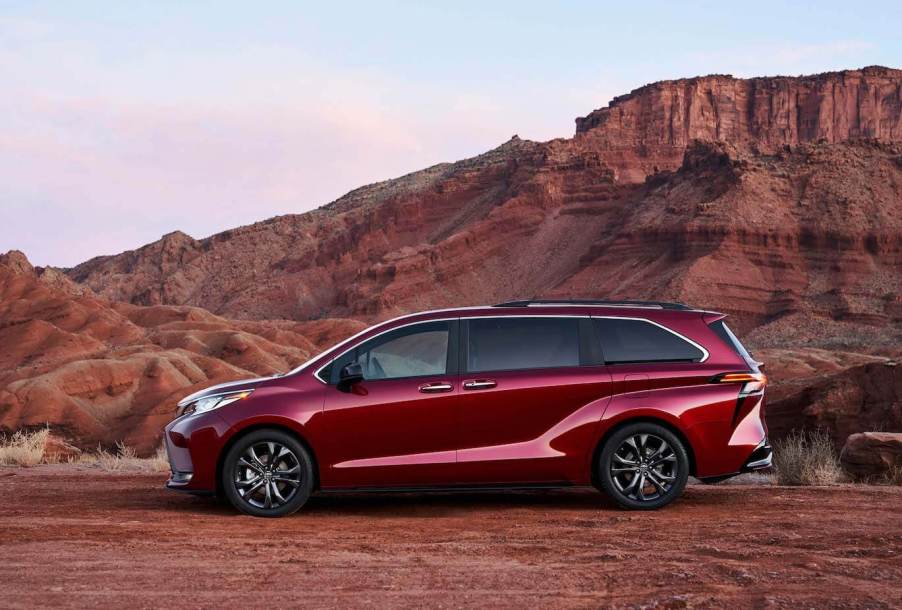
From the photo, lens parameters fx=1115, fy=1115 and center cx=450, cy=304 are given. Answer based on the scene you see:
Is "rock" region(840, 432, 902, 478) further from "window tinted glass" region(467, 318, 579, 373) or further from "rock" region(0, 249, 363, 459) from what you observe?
"rock" region(0, 249, 363, 459)

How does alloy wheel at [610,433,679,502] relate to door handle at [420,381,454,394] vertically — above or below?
below

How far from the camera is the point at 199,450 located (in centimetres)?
914

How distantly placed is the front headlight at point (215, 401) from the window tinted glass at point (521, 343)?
189cm

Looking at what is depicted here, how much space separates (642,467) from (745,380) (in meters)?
1.14

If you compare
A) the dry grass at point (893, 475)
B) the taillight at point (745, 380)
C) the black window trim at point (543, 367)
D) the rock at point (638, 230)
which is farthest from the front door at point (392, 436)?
the rock at point (638, 230)

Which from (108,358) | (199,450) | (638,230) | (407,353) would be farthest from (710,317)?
(638,230)

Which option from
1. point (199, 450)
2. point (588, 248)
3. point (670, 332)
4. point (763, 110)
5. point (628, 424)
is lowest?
point (199, 450)

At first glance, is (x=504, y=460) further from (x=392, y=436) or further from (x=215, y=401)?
(x=215, y=401)

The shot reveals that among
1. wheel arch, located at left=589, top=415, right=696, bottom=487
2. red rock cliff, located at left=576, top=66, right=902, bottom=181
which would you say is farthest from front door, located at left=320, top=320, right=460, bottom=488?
red rock cliff, located at left=576, top=66, right=902, bottom=181

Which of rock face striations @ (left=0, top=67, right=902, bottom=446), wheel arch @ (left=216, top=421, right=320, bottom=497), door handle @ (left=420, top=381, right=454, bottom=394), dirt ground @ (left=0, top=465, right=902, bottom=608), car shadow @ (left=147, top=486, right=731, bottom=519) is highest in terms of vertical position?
rock face striations @ (left=0, top=67, right=902, bottom=446)

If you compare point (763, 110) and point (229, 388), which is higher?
point (763, 110)

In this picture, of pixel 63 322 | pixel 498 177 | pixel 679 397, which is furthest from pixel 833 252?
pixel 679 397

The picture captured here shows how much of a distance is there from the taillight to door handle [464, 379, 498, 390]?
6.09ft

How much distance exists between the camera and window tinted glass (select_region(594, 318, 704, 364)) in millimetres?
A: 9398
